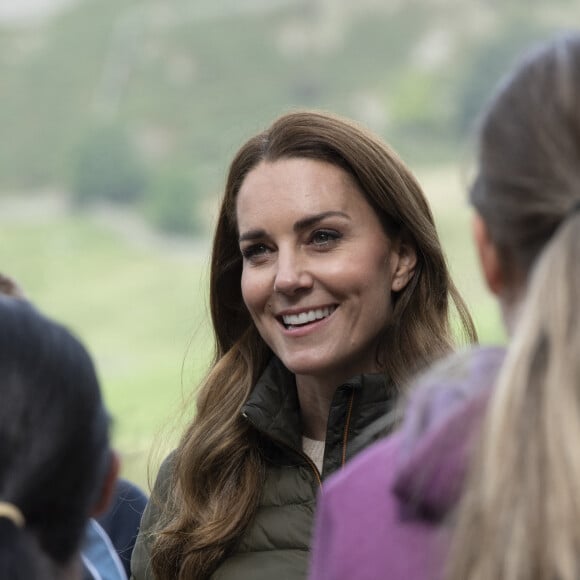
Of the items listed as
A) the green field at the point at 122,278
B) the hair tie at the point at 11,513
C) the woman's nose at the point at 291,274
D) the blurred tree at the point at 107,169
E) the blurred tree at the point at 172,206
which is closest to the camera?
the hair tie at the point at 11,513

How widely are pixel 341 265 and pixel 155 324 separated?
2243 cm

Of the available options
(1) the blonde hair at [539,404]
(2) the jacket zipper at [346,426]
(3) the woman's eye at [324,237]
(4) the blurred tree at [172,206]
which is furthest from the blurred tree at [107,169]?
(1) the blonde hair at [539,404]

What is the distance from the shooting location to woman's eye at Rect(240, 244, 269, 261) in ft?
9.02

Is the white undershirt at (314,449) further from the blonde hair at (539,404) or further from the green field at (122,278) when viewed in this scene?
the green field at (122,278)

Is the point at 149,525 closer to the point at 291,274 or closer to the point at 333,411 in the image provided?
the point at 333,411

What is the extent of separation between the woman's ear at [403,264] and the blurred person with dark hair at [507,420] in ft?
4.10

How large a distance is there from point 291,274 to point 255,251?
0.15 metres

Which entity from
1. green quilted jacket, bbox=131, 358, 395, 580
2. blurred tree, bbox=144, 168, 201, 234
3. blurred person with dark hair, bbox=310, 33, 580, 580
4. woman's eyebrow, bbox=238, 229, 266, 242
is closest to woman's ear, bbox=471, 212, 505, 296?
blurred person with dark hair, bbox=310, 33, 580, 580

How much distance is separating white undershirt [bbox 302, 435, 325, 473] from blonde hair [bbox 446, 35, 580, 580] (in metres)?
1.34

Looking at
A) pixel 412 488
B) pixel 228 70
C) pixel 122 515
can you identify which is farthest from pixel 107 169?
pixel 412 488

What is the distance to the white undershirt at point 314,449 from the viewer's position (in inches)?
106

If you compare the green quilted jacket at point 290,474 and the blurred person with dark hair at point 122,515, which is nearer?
the green quilted jacket at point 290,474

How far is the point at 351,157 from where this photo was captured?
8.92ft

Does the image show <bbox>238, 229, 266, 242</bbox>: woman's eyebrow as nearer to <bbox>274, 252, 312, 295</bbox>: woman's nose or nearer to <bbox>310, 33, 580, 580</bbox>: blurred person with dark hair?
<bbox>274, 252, 312, 295</bbox>: woman's nose
